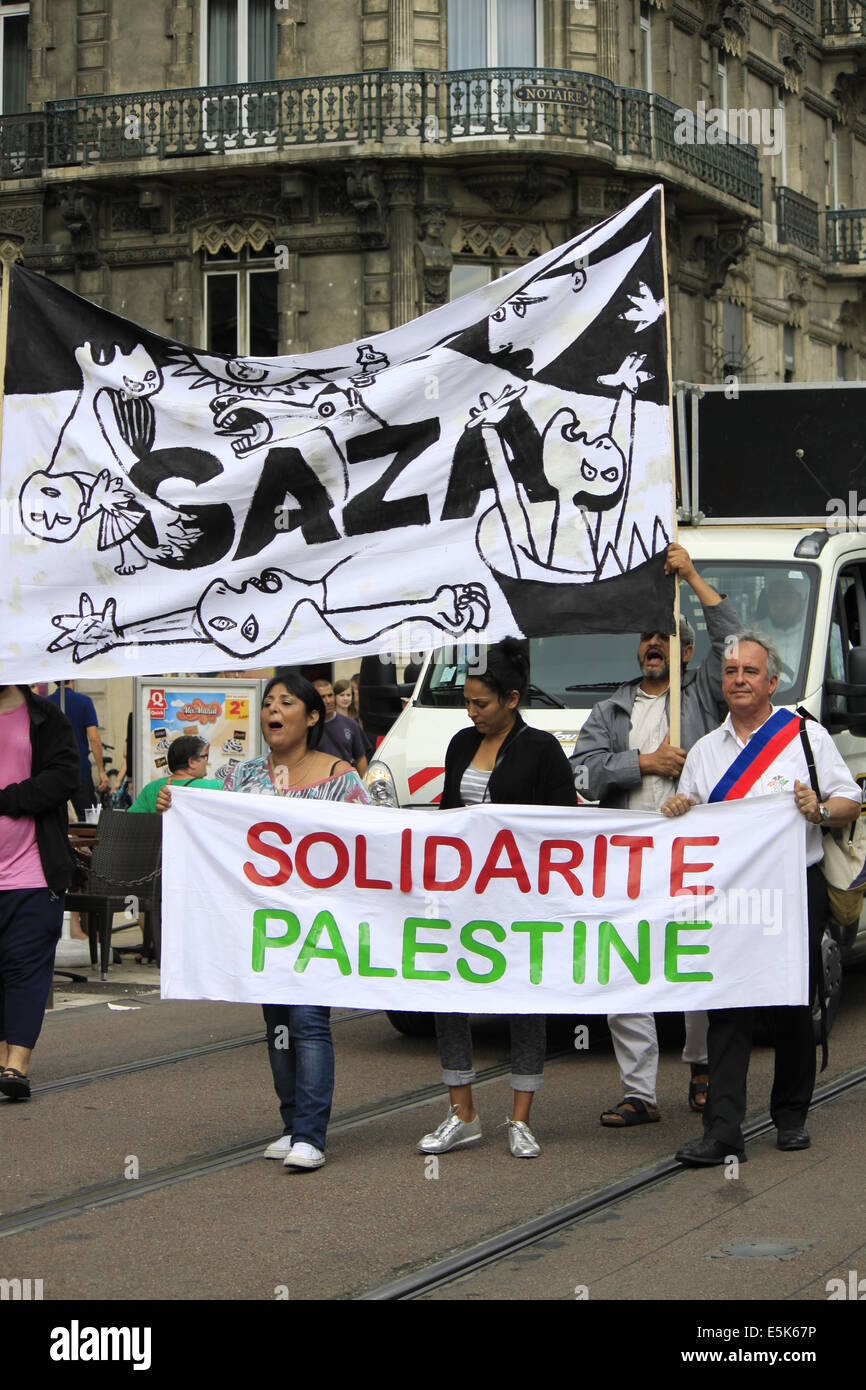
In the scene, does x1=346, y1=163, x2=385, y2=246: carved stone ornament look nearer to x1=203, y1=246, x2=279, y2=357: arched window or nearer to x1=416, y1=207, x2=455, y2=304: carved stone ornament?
x1=416, y1=207, x2=455, y2=304: carved stone ornament

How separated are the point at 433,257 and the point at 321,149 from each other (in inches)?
81.4

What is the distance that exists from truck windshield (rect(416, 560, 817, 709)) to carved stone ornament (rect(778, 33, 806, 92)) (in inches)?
1058

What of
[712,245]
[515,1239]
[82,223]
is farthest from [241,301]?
[515,1239]

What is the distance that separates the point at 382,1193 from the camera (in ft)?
23.1

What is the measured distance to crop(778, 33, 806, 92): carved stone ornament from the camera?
35281 mm

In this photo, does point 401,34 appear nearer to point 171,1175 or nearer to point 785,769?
point 785,769

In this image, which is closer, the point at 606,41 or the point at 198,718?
the point at 198,718

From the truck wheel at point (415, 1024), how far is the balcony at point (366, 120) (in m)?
18.6

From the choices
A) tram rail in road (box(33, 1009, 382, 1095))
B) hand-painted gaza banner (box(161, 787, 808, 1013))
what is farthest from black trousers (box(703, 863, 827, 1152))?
tram rail in road (box(33, 1009, 382, 1095))

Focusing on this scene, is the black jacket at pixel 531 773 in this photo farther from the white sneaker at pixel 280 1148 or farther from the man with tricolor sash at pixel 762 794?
the white sneaker at pixel 280 1148

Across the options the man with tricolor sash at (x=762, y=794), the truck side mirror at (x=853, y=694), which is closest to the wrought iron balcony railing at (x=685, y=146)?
the truck side mirror at (x=853, y=694)

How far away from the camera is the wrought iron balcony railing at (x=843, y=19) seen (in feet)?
121

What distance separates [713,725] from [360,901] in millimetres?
1821
